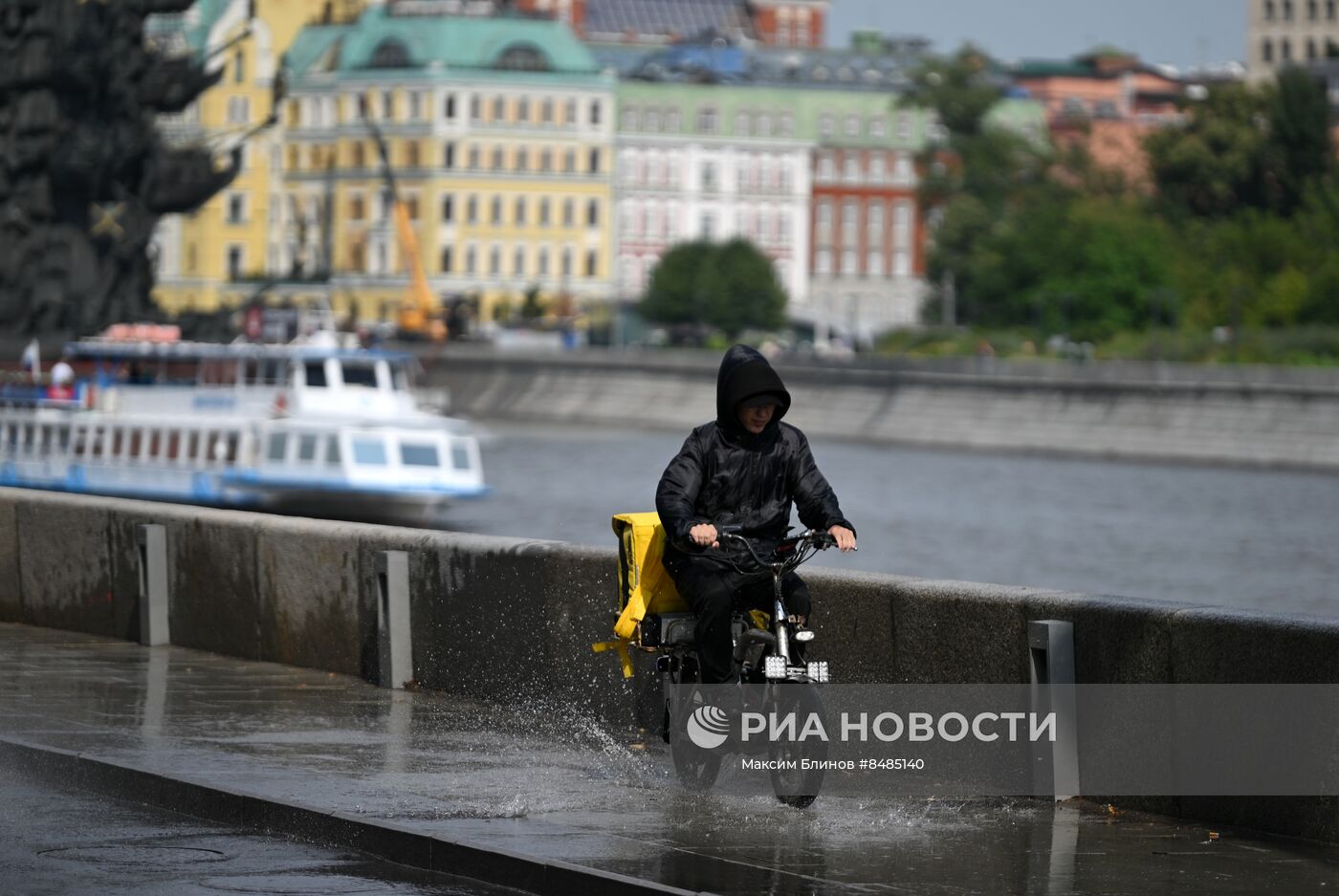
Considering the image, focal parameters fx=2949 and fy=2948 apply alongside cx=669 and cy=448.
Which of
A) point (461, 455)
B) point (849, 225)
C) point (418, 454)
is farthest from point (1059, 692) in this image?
point (849, 225)

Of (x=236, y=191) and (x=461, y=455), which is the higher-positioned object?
(x=236, y=191)

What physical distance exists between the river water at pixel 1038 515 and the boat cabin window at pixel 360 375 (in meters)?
3.21

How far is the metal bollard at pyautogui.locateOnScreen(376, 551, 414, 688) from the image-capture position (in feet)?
43.4

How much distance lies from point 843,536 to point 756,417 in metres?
0.50

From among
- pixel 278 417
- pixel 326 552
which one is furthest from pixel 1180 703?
pixel 278 417

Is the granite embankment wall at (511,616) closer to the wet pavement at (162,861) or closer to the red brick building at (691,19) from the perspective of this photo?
the wet pavement at (162,861)

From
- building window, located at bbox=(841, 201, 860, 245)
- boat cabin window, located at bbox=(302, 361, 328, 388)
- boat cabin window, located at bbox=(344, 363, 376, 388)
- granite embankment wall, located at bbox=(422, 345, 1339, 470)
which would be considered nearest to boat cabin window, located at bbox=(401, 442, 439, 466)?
boat cabin window, located at bbox=(302, 361, 328, 388)

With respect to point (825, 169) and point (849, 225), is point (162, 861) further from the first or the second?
point (849, 225)

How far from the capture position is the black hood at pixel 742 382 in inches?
382

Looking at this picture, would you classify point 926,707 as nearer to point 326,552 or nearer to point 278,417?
point 326,552

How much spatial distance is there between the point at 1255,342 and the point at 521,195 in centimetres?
5902

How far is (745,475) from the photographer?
9906mm

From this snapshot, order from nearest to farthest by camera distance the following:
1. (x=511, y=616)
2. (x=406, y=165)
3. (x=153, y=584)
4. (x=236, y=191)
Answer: (x=511, y=616) → (x=153, y=584) → (x=236, y=191) → (x=406, y=165)

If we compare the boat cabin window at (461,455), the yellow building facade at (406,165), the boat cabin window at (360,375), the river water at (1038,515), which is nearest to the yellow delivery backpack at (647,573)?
the river water at (1038,515)
